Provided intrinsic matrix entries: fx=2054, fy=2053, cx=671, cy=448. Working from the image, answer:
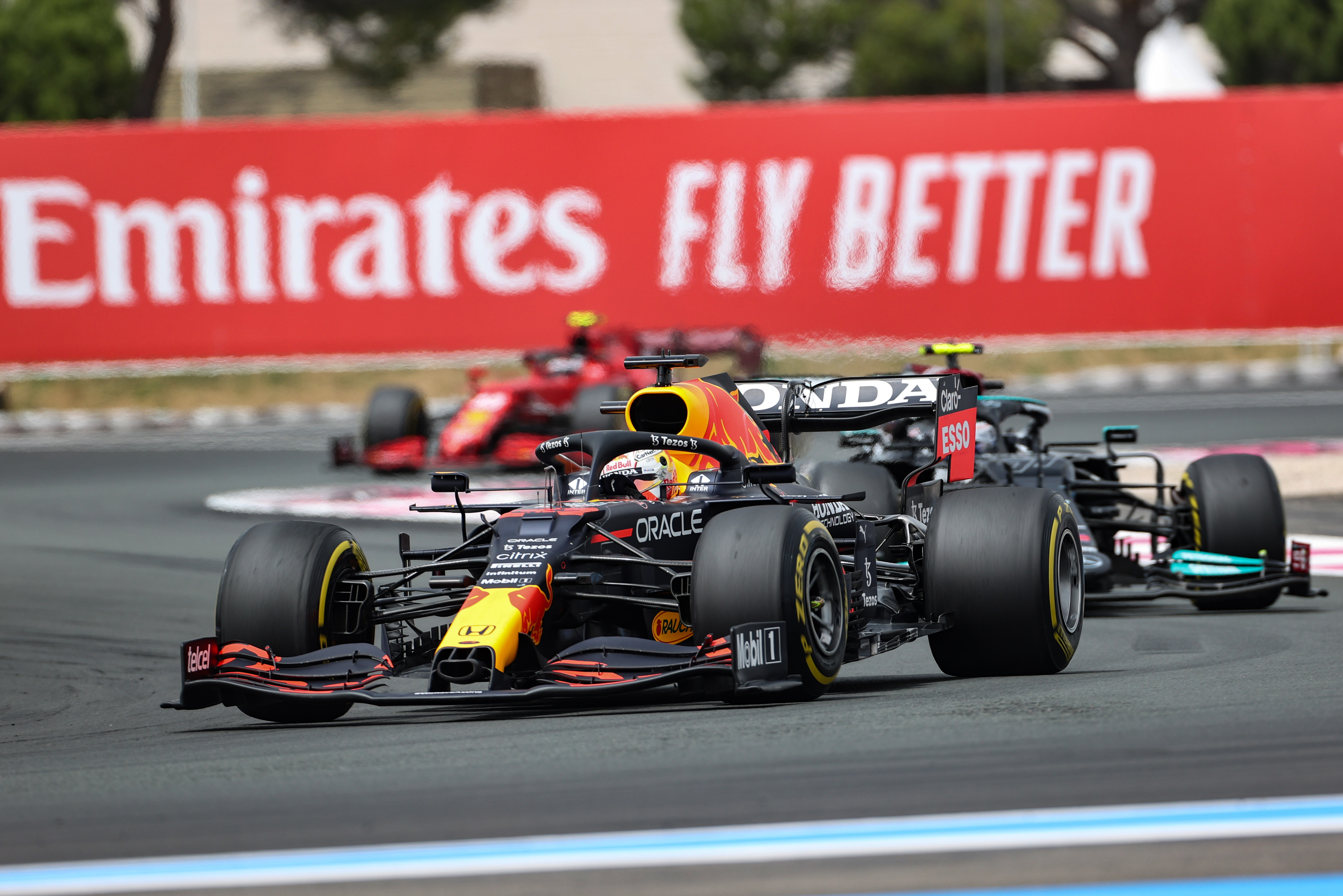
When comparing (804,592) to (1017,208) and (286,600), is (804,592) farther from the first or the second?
(1017,208)

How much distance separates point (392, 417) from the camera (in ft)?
63.9

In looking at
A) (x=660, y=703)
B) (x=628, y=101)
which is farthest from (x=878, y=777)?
(x=628, y=101)

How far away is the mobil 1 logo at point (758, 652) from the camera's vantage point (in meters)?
7.27

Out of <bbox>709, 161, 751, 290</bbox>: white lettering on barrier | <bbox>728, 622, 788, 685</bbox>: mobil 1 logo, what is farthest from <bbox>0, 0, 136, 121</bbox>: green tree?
<bbox>728, 622, 788, 685</bbox>: mobil 1 logo

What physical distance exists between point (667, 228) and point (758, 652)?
19532mm

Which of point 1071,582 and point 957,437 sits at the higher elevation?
point 957,437

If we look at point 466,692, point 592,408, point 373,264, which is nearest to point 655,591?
point 466,692

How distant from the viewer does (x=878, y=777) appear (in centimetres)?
605

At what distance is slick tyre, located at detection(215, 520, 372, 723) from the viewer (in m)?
7.91

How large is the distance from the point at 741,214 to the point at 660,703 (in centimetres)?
1909

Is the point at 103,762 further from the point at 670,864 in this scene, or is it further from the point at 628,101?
the point at 628,101

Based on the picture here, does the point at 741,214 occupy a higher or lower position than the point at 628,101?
lower

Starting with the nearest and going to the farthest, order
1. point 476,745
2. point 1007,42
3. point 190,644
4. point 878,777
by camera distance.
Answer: point 878,777, point 476,745, point 190,644, point 1007,42

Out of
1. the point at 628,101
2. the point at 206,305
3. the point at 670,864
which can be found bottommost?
the point at 670,864
